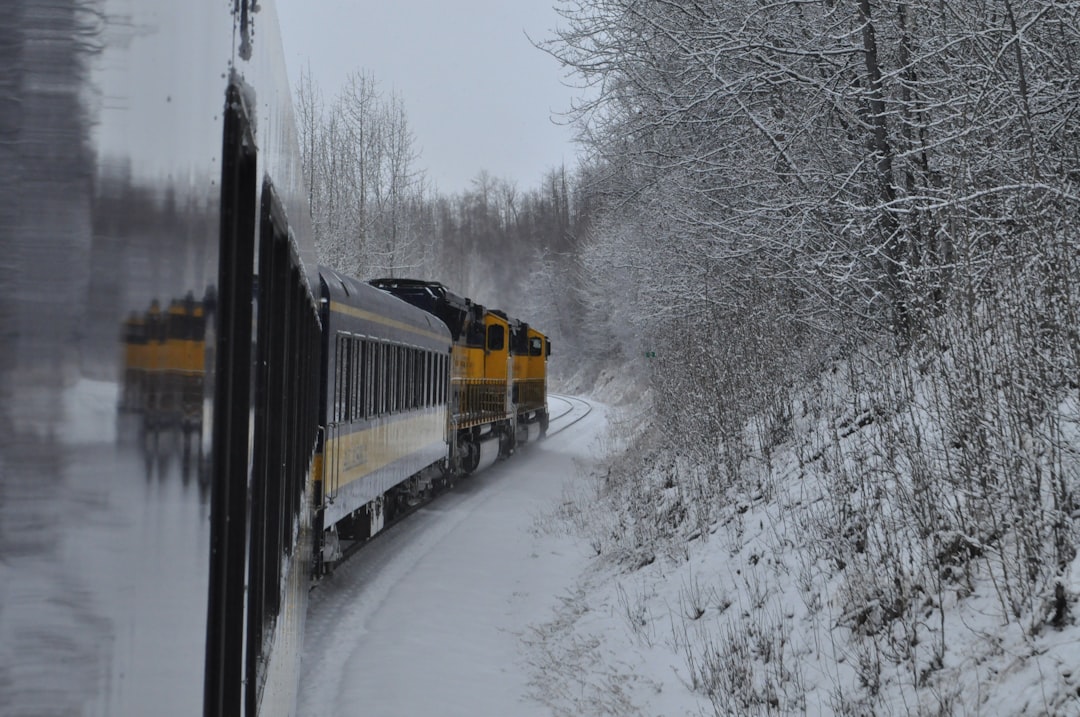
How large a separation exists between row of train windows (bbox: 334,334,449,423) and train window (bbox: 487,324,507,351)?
5.13 m

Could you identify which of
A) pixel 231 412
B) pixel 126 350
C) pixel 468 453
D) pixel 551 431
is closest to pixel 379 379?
pixel 468 453

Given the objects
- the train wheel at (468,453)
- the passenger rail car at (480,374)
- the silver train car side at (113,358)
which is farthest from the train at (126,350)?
the train wheel at (468,453)

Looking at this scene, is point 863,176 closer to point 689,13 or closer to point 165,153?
point 689,13

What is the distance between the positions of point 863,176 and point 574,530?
19.5 feet

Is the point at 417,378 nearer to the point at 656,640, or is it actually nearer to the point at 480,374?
the point at 656,640

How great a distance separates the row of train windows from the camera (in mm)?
7840

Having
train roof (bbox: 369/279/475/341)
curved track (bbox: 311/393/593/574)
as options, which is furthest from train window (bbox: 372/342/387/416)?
train roof (bbox: 369/279/475/341)

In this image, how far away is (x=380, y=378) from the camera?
30.7 ft

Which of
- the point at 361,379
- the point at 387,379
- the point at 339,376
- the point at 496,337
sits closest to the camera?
the point at 339,376

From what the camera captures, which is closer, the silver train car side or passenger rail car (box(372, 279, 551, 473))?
the silver train car side

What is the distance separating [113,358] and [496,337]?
17623 mm

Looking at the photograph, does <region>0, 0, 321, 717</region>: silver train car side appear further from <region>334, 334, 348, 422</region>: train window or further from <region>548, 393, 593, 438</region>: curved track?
<region>548, 393, 593, 438</region>: curved track

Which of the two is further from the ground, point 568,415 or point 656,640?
point 656,640

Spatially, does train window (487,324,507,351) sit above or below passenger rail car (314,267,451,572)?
above
